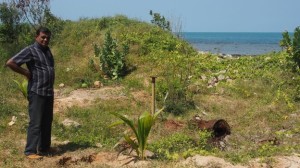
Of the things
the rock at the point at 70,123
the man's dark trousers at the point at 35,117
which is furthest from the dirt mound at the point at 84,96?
the man's dark trousers at the point at 35,117

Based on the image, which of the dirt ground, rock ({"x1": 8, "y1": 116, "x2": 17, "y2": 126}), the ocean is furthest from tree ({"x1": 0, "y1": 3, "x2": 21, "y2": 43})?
the dirt ground

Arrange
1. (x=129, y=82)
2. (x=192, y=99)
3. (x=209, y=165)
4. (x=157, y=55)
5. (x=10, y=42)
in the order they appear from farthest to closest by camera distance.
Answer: (x=10, y=42) → (x=157, y=55) → (x=129, y=82) → (x=192, y=99) → (x=209, y=165)

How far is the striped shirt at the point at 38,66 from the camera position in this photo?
5.69 m

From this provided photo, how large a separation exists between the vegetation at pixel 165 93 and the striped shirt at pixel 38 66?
3.29ft

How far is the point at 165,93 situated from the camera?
9383 mm

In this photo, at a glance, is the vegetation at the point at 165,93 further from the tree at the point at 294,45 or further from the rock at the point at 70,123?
the rock at the point at 70,123

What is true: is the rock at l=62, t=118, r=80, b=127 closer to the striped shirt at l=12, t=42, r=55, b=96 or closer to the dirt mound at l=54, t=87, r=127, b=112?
the dirt mound at l=54, t=87, r=127, b=112

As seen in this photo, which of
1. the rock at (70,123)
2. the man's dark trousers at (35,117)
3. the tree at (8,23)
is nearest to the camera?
the man's dark trousers at (35,117)

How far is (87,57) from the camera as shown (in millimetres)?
12773

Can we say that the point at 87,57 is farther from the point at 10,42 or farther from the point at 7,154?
the point at 7,154

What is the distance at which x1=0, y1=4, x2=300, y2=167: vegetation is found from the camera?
22.3 ft

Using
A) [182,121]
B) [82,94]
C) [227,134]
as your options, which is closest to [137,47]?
[82,94]

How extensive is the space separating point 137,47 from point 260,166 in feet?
25.0

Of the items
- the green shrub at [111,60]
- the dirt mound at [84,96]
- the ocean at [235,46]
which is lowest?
the ocean at [235,46]
